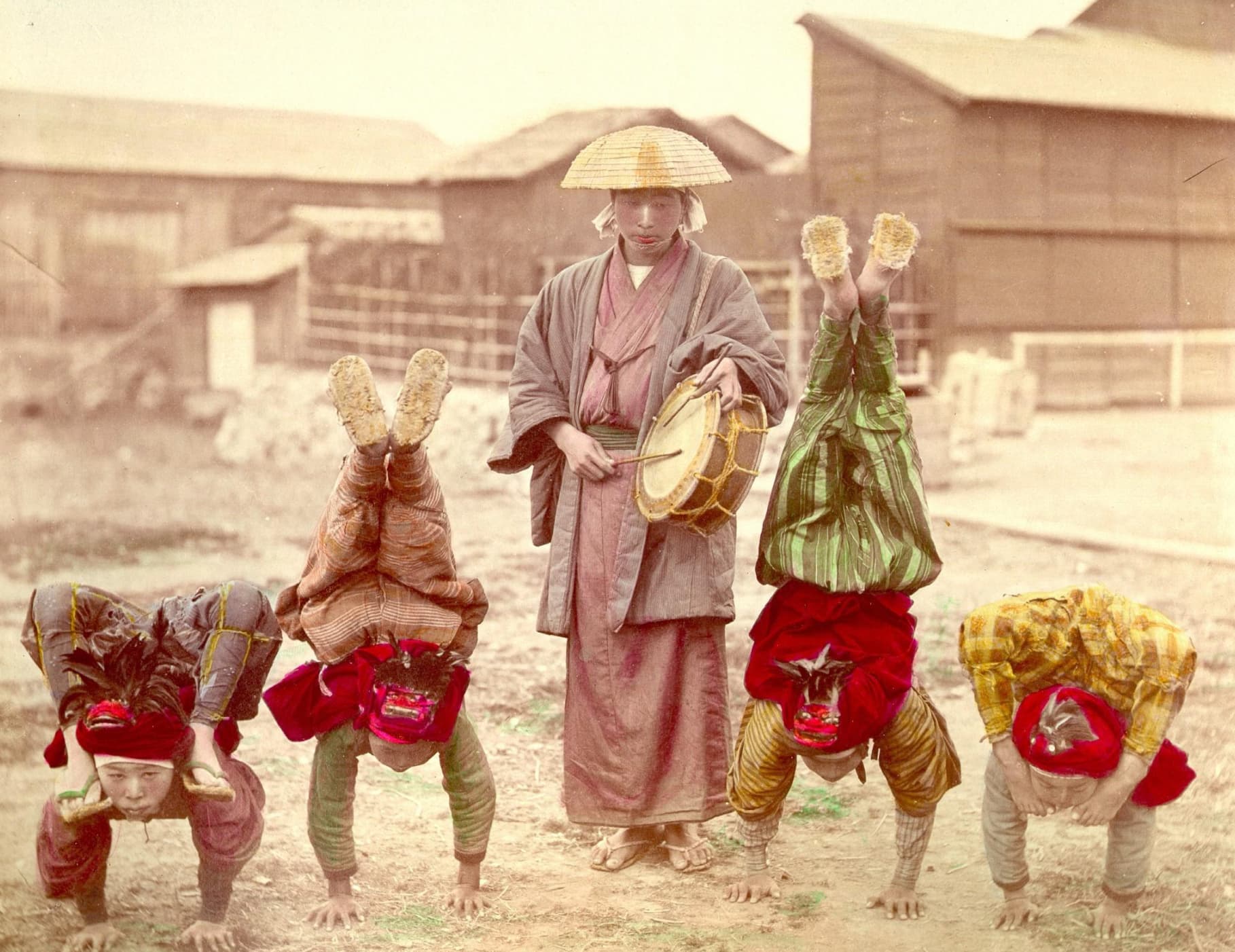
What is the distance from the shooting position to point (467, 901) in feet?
14.2

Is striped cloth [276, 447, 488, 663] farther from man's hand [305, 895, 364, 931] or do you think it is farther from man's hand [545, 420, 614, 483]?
man's hand [305, 895, 364, 931]

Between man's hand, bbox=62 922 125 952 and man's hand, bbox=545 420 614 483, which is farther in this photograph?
man's hand, bbox=545 420 614 483

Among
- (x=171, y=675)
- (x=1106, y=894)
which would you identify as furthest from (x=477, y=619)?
(x=1106, y=894)

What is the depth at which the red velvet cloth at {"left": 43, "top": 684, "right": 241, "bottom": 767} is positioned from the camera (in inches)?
148

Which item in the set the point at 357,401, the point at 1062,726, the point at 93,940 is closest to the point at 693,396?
the point at 357,401

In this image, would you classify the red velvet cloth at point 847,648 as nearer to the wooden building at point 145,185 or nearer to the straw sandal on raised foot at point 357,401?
the straw sandal on raised foot at point 357,401

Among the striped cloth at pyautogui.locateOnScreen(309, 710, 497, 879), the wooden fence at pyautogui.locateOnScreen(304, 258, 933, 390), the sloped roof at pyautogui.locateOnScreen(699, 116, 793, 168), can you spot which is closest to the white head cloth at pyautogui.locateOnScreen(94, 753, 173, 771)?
the striped cloth at pyautogui.locateOnScreen(309, 710, 497, 879)

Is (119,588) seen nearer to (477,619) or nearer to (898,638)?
(477,619)

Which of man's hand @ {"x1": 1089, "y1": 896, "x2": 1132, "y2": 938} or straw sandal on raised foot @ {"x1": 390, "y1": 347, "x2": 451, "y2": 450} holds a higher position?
straw sandal on raised foot @ {"x1": 390, "y1": 347, "x2": 451, "y2": 450}

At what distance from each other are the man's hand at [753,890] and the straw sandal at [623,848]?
1.36 ft

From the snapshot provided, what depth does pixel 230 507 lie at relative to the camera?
11.3 m

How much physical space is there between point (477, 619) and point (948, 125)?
7.03 m

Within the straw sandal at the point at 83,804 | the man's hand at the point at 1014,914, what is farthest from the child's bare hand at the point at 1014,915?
the straw sandal at the point at 83,804

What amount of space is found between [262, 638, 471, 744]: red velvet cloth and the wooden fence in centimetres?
642
